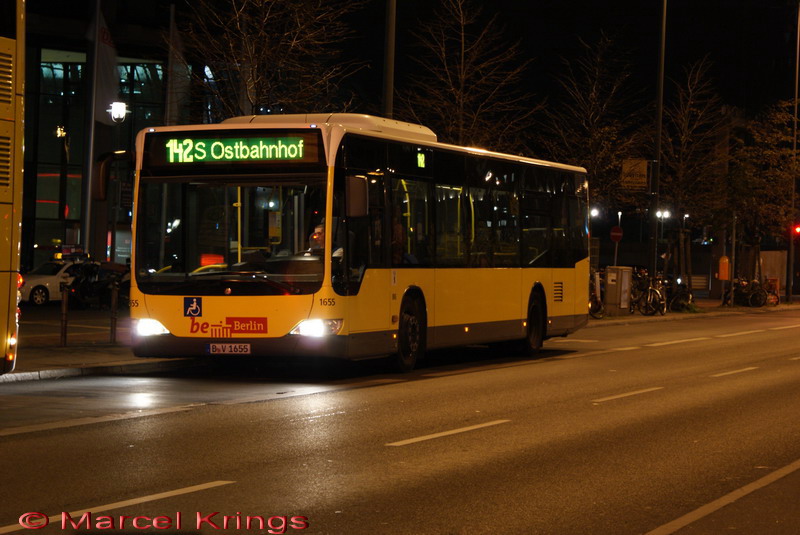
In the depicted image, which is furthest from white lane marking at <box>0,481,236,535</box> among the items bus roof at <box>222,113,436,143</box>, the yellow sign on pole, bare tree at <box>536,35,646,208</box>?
bare tree at <box>536,35,646,208</box>

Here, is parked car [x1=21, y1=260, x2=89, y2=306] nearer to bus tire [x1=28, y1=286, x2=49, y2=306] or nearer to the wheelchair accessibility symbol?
bus tire [x1=28, y1=286, x2=49, y2=306]

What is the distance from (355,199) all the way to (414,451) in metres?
6.22

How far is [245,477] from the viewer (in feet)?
29.9

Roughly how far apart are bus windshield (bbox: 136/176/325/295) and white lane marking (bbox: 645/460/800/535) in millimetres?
7651

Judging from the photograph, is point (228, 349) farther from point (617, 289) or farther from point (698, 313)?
point (698, 313)

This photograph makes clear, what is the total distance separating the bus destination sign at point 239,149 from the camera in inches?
647

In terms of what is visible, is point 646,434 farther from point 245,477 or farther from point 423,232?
point 423,232

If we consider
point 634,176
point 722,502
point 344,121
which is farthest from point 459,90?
point 722,502

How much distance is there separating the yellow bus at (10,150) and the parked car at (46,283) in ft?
82.5

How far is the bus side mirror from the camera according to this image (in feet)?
53.2

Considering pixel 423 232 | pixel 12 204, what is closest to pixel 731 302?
pixel 423 232

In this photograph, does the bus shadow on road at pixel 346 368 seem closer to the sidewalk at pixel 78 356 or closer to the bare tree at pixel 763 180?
the sidewalk at pixel 78 356

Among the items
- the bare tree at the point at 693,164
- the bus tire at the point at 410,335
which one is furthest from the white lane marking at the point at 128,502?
the bare tree at the point at 693,164

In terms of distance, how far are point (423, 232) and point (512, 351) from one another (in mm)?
5588
